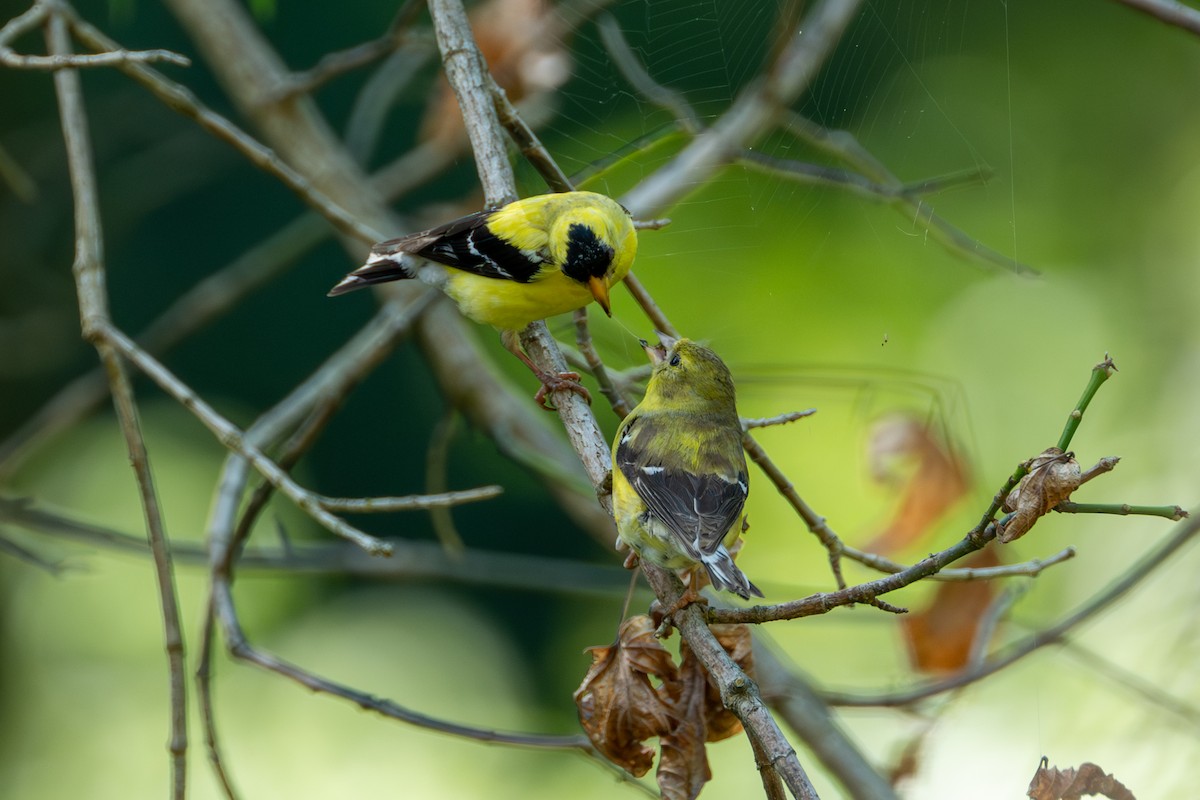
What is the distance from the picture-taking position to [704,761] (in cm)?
204

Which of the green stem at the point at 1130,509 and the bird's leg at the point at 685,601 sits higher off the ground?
the bird's leg at the point at 685,601

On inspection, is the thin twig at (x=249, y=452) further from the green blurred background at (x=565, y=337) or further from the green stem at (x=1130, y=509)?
the green blurred background at (x=565, y=337)

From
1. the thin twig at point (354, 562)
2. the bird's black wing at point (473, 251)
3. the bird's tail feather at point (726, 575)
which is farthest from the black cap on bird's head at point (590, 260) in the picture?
the bird's tail feather at point (726, 575)

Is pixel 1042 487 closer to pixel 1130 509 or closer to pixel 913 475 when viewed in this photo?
pixel 1130 509

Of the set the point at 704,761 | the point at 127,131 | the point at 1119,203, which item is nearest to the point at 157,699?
the point at 127,131

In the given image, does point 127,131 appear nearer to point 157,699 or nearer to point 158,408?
point 158,408

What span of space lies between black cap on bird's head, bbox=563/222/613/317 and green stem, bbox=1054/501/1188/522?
203cm

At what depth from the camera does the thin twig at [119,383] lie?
2.30 m

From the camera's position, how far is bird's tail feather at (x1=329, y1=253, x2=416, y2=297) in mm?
3428

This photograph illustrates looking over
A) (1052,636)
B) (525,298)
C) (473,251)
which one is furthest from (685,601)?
(473,251)

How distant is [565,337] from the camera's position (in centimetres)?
476

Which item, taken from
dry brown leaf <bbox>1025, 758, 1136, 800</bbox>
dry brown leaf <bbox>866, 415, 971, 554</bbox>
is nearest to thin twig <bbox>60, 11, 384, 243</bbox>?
dry brown leaf <bbox>866, 415, 971, 554</bbox>

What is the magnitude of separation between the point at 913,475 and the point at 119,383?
237 centimetres

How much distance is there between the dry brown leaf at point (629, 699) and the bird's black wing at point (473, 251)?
156cm
